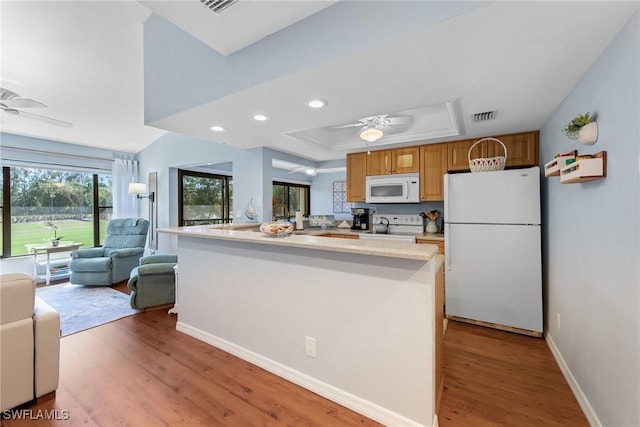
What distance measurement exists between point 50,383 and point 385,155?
13.7 feet

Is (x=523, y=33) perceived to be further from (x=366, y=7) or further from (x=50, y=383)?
(x=50, y=383)

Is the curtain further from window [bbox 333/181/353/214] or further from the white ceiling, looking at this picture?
window [bbox 333/181/353/214]

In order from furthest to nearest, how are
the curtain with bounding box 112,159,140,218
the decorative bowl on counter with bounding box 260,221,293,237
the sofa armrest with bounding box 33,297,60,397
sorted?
the curtain with bounding box 112,159,140,218 < the decorative bowl on counter with bounding box 260,221,293,237 < the sofa armrest with bounding box 33,297,60,397

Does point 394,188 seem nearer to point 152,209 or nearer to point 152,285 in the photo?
point 152,285

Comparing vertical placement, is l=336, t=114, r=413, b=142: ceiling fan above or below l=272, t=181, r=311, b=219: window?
above

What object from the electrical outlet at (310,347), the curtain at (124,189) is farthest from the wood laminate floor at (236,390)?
the curtain at (124,189)

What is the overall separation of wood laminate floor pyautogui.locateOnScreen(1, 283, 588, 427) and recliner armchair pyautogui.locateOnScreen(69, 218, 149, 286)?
6.53 ft

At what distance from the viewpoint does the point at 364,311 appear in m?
1.71

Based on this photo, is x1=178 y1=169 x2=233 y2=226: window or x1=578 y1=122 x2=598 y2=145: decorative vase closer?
x1=578 y1=122 x2=598 y2=145: decorative vase

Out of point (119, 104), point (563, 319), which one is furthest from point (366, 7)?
point (119, 104)

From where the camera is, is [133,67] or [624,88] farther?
[133,67]

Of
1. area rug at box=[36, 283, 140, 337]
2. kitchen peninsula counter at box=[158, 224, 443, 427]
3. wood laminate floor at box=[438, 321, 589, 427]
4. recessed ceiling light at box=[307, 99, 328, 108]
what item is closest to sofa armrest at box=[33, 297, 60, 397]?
kitchen peninsula counter at box=[158, 224, 443, 427]

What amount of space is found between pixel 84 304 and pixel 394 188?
177 inches

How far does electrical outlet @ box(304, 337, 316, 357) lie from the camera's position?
1928mm
